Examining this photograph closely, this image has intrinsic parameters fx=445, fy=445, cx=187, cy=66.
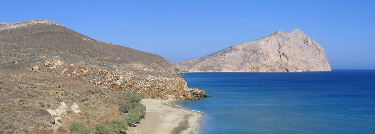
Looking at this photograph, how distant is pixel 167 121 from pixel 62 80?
52.4ft

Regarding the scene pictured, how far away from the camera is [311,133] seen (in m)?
35.1

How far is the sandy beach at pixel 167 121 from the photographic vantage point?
116 ft

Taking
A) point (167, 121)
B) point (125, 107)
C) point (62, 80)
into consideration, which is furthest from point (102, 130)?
point (62, 80)

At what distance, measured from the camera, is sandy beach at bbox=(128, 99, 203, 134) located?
35.4m

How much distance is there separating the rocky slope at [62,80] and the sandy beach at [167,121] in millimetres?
2939

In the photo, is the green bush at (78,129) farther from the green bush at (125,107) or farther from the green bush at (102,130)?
the green bush at (125,107)

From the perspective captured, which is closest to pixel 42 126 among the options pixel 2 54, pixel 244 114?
pixel 244 114

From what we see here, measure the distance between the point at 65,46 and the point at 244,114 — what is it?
173 feet

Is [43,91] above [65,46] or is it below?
below

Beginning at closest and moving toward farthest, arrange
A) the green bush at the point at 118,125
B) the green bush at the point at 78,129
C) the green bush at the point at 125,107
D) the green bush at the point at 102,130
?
the green bush at the point at 78,129, the green bush at the point at 102,130, the green bush at the point at 118,125, the green bush at the point at 125,107

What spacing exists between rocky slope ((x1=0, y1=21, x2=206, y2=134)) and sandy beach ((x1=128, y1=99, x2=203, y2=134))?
2939 millimetres

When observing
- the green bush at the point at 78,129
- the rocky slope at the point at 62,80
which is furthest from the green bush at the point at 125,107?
the green bush at the point at 78,129

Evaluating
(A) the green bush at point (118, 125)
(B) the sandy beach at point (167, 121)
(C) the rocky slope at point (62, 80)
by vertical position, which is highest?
(C) the rocky slope at point (62, 80)

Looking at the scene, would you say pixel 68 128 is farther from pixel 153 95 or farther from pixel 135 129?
pixel 153 95
